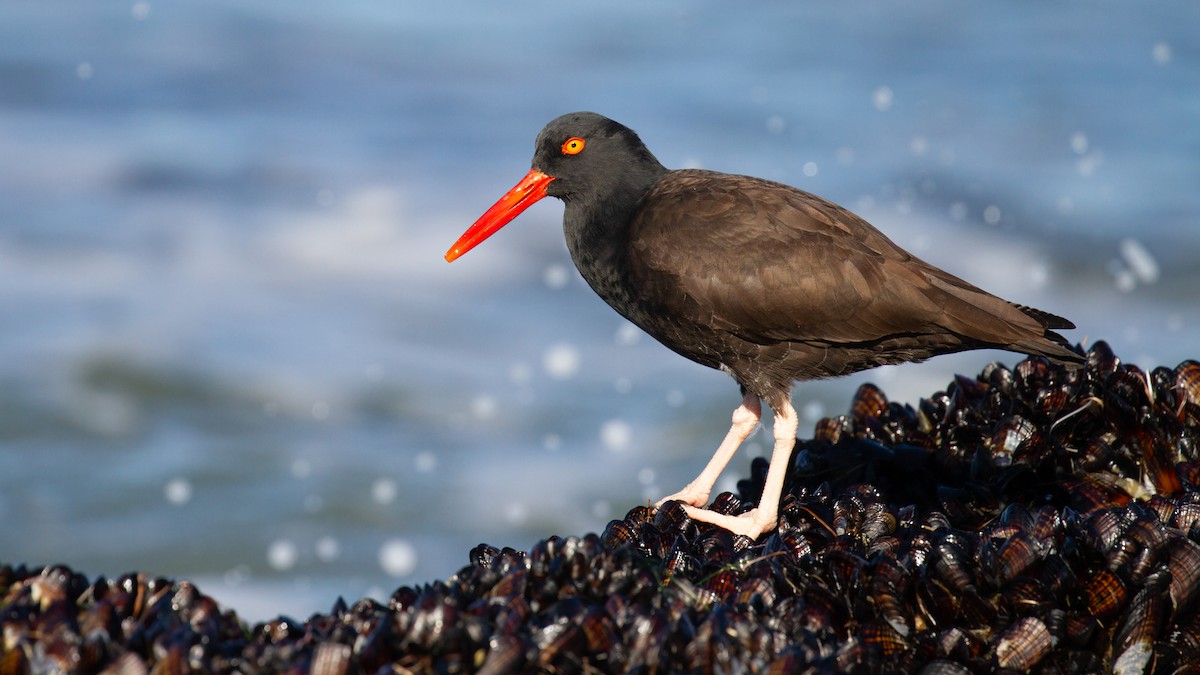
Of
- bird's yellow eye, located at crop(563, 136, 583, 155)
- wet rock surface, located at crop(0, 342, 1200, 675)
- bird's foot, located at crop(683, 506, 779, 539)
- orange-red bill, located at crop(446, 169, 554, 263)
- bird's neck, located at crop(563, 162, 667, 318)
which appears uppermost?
bird's yellow eye, located at crop(563, 136, 583, 155)

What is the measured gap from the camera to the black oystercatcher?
15.5 feet

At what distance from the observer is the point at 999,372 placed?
5.60 meters

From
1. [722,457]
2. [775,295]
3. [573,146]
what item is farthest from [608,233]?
[722,457]

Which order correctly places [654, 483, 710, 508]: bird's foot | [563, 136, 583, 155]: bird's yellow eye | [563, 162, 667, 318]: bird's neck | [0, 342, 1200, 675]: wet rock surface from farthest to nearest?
[563, 136, 583, 155]: bird's yellow eye < [654, 483, 710, 508]: bird's foot < [563, 162, 667, 318]: bird's neck < [0, 342, 1200, 675]: wet rock surface

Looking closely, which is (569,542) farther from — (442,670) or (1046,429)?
(1046,429)

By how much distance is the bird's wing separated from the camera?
15.5 ft

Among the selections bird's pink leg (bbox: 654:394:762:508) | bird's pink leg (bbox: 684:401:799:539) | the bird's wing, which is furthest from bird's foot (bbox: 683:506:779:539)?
the bird's wing

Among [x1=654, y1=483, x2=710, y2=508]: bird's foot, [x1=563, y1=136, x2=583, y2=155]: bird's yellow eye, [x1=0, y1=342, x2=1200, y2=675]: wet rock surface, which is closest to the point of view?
[x1=0, y1=342, x2=1200, y2=675]: wet rock surface

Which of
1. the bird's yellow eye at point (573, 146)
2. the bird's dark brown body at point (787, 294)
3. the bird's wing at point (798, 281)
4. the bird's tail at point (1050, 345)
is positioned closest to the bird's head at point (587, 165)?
the bird's yellow eye at point (573, 146)

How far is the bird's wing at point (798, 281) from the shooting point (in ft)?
15.5

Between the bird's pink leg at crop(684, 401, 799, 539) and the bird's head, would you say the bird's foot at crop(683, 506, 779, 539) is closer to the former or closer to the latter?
the bird's pink leg at crop(684, 401, 799, 539)

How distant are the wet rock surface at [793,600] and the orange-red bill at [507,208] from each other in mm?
1776

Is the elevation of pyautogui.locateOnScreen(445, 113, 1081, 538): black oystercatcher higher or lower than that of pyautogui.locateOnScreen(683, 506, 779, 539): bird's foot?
higher

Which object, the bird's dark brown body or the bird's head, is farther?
the bird's head
